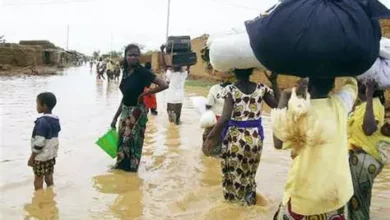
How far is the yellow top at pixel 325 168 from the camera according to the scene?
9.30 feet

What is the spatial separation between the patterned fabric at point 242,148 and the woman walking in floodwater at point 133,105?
6.41 ft

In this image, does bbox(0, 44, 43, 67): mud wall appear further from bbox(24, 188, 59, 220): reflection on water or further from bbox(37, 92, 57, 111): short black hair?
bbox(37, 92, 57, 111): short black hair

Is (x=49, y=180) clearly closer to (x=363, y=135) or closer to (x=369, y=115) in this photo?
(x=363, y=135)

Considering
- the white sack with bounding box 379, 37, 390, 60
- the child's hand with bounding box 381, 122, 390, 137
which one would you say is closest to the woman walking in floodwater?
the child's hand with bounding box 381, 122, 390, 137

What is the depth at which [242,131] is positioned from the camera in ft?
16.3

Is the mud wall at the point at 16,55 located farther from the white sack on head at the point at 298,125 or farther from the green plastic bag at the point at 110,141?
the white sack on head at the point at 298,125

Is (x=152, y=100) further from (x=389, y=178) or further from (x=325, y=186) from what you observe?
(x=325, y=186)

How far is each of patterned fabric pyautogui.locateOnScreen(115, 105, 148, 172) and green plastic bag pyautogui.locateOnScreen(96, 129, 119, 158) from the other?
79 mm

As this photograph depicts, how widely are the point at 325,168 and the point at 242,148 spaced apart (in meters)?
2.16

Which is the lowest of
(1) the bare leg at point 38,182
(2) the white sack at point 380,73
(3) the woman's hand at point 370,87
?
(1) the bare leg at point 38,182

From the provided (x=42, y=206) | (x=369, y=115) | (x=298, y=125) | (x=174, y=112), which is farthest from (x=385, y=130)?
(x=174, y=112)

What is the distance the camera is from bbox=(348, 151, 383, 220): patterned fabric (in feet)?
14.0

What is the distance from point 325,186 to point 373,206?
3.24 meters

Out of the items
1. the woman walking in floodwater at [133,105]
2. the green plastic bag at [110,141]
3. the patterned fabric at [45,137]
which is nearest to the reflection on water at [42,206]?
the patterned fabric at [45,137]
